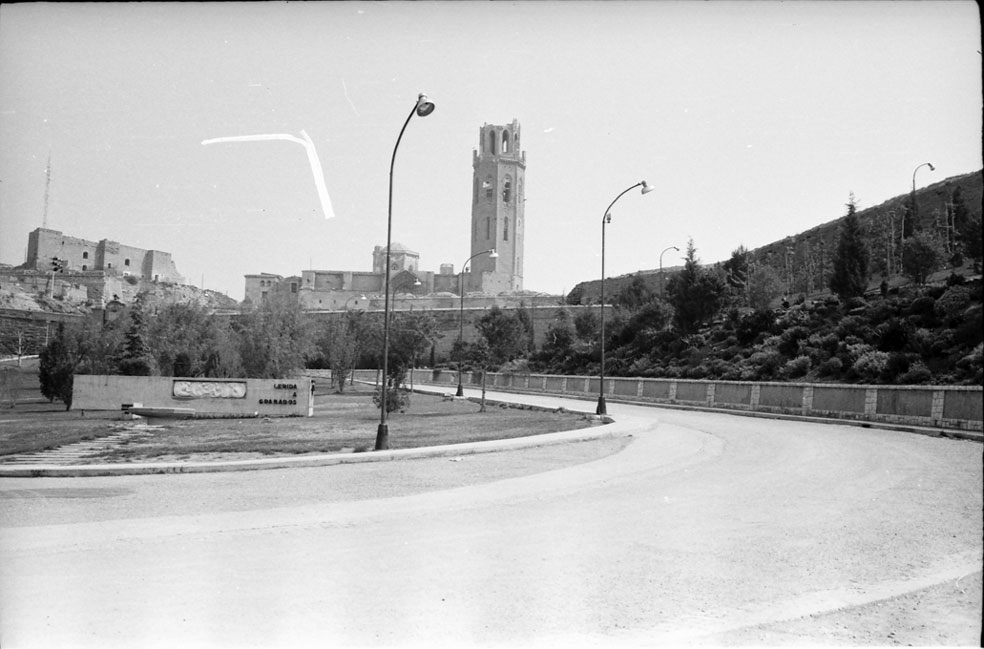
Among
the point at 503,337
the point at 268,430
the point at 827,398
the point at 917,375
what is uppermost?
the point at 503,337

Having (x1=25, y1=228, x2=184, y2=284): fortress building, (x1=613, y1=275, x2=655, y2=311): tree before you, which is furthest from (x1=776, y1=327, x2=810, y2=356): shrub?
(x1=25, y1=228, x2=184, y2=284): fortress building

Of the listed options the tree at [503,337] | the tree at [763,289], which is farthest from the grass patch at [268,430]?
the tree at [503,337]

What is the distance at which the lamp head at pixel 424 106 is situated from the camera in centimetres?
1506

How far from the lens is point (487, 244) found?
14612cm

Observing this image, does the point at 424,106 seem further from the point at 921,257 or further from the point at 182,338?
the point at 921,257

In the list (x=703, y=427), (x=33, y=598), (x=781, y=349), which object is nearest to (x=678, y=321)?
(x=781, y=349)

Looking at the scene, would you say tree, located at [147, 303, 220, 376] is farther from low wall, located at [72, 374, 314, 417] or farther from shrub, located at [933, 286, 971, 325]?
shrub, located at [933, 286, 971, 325]

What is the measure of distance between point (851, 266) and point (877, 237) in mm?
18196

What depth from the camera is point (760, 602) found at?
5.67 m

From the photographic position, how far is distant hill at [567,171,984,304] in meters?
60.6

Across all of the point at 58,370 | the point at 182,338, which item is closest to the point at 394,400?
the point at 58,370

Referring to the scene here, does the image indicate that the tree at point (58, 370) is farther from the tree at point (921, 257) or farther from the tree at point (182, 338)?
the tree at point (921, 257)

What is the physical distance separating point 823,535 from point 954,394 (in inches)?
624

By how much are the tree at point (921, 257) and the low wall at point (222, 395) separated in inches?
1475
